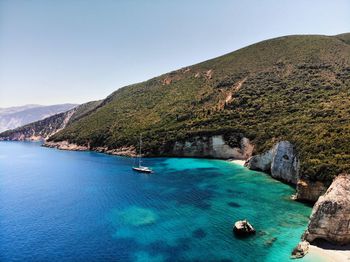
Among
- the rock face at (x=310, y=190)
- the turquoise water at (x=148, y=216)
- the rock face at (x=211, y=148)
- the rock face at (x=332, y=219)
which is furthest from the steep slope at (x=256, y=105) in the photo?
the turquoise water at (x=148, y=216)

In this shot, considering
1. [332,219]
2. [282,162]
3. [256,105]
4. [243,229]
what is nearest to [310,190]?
[332,219]

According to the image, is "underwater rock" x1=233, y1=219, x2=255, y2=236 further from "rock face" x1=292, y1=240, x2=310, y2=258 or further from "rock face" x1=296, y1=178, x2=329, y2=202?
"rock face" x1=296, y1=178, x2=329, y2=202

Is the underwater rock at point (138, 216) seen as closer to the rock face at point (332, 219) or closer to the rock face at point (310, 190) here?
the rock face at point (332, 219)

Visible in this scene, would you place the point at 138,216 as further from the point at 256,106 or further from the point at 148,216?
the point at 256,106

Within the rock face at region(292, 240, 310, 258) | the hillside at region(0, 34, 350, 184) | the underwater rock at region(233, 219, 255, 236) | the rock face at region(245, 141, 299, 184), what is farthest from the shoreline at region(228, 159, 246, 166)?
the rock face at region(292, 240, 310, 258)

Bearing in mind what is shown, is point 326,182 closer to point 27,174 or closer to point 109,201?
point 109,201

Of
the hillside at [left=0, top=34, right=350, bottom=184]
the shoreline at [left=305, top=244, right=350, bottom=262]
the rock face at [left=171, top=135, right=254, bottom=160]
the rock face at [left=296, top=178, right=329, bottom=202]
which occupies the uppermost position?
the hillside at [left=0, top=34, right=350, bottom=184]

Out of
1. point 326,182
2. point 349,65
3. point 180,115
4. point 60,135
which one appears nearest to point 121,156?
point 180,115
